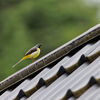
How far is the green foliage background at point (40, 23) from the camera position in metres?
33.5

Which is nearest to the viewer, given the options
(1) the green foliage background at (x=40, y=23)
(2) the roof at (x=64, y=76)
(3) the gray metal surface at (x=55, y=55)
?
(2) the roof at (x=64, y=76)

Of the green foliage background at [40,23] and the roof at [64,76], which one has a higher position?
the green foliage background at [40,23]

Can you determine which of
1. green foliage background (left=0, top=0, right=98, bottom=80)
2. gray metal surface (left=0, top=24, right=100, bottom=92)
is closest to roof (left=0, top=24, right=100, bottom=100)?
gray metal surface (left=0, top=24, right=100, bottom=92)

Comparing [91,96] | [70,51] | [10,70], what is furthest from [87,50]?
[10,70]

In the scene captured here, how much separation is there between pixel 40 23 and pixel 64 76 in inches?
1312

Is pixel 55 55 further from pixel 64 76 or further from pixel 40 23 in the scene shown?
pixel 40 23

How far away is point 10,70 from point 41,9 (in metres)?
7.91

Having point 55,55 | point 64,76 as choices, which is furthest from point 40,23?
point 64,76

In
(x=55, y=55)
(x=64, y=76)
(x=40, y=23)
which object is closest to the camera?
(x=64, y=76)

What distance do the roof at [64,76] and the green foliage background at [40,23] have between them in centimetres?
2781

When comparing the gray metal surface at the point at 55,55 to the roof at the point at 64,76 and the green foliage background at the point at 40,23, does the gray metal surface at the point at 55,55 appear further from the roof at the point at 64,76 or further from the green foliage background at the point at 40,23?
the green foliage background at the point at 40,23

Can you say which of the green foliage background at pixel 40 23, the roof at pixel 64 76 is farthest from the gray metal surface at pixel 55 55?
the green foliage background at pixel 40 23

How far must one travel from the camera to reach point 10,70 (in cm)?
3008

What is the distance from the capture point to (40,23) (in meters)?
37.1
